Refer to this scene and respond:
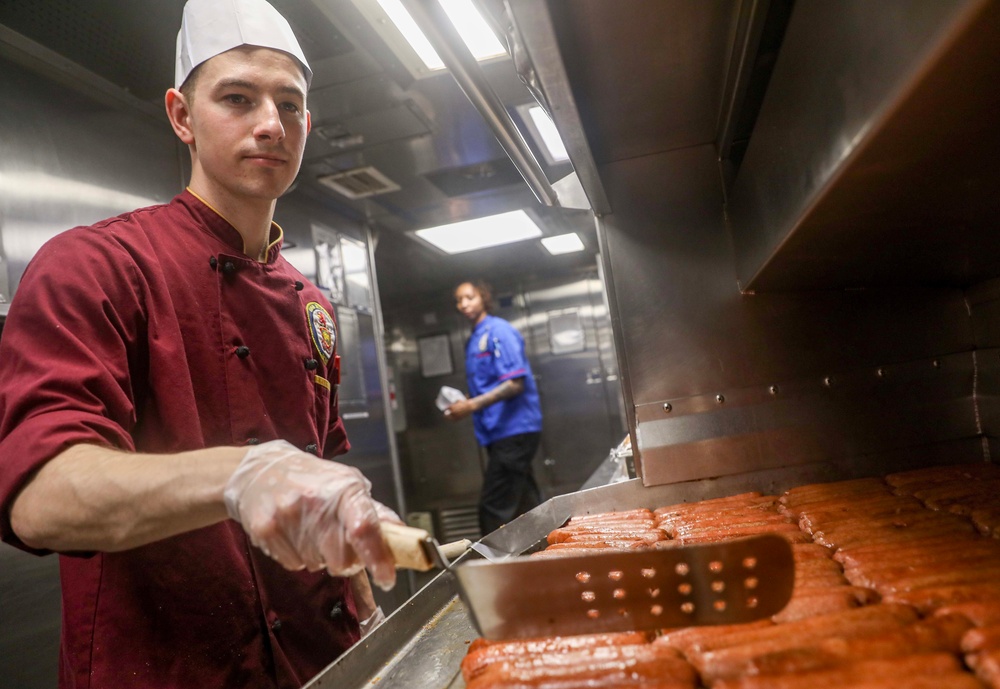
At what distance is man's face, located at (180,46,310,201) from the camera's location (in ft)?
5.86

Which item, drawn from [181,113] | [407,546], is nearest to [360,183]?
[181,113]

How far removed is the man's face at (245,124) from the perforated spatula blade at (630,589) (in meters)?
1.27

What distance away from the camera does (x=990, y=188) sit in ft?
4.66

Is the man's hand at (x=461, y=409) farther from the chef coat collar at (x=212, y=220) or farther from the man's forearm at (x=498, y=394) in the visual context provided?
the chef coat collar at (x=212, y=220)

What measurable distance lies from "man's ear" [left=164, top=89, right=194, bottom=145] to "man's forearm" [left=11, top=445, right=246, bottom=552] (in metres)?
1.13

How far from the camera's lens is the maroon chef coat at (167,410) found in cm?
127

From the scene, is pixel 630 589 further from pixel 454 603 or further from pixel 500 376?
pixel 500 376

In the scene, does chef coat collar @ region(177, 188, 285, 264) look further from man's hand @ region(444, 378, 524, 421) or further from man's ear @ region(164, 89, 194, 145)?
man's hand @ region(444, 378, 524, 421)

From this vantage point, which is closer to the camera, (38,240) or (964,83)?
(964,83)

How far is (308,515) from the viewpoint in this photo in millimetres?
1053

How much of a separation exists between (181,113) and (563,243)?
5427mm

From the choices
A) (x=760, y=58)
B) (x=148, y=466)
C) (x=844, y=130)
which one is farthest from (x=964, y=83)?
(x=148, y=466)

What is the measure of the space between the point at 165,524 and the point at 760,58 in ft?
6.45

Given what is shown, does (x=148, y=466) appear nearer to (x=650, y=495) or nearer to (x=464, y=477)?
(x=650, y=495)
